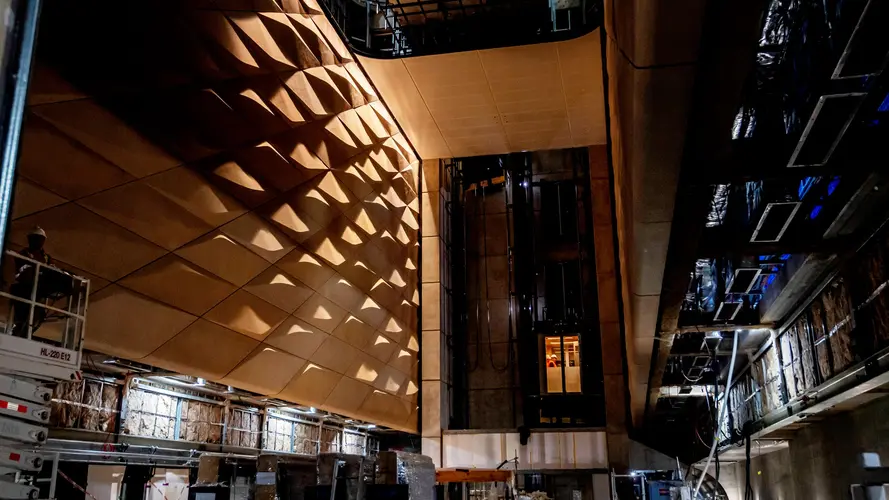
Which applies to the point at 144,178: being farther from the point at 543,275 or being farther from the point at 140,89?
the point at 543,275

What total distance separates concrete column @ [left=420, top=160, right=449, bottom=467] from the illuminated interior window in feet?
11.4

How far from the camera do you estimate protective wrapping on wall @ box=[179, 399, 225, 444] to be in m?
12.5

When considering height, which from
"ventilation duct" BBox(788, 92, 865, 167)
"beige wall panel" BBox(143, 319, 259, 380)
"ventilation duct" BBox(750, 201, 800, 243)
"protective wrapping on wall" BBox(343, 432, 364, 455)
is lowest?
"protective wrapping on wall" BBox(343, 432, 364, 455)

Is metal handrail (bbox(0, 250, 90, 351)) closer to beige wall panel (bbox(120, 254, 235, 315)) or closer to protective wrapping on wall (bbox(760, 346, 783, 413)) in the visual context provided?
beige wall panel (bbox(120, 254, 235, 315))

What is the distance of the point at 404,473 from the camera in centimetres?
966

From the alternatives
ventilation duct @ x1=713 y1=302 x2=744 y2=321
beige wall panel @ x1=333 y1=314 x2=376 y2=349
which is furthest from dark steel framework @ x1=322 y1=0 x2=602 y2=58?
ventilation duct @ x1=713 y1=302 x2=744 y2=321

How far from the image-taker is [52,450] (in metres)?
8.79

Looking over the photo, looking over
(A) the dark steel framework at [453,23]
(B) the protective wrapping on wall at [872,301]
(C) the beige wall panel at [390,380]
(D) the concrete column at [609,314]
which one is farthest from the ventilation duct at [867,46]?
(D) the concrete column at [609,314]

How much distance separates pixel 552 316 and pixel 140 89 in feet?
55.8

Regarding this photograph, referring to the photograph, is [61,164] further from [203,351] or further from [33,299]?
[203,351]

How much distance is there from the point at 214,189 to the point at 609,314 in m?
14.0

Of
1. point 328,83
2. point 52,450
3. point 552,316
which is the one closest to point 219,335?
point 52,450

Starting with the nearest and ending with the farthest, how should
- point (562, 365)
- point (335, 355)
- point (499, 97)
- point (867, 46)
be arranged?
point (867, 46)
point (335, 355)
point (499, 97)
point (562, 365)

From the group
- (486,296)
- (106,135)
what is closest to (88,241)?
(106,135)
